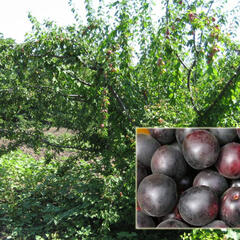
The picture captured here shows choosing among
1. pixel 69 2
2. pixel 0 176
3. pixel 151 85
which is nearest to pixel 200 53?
pixel 151 85

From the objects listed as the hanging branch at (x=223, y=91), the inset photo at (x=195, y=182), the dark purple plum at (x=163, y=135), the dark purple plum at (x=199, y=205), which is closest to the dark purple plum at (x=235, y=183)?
the inset photo at (x=195, y=182)

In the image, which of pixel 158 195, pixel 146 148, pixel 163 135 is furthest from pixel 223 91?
pixel 158 195

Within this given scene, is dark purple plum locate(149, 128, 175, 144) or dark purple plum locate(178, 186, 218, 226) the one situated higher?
dark purple plum locate(149, 128, 175, 144)

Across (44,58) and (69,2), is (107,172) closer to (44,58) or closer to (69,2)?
(44,58)

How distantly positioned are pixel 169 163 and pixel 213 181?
23 cm

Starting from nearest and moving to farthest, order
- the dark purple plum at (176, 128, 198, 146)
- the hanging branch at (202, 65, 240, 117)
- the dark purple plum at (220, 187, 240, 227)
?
the dark purple plum at (220, 187, 240, 227) → the dark purple plum at (176, 128, 198, 146) → the hanging branch at (202, 65, 240, 117)

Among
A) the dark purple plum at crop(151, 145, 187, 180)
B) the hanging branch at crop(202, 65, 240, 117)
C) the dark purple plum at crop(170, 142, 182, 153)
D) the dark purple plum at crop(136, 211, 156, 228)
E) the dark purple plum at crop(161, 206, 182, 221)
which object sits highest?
the hanging branch at crop(202, 65, 240, 117)

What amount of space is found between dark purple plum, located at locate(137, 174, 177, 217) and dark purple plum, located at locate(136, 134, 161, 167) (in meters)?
0.14

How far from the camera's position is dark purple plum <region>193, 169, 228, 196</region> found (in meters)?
1.63

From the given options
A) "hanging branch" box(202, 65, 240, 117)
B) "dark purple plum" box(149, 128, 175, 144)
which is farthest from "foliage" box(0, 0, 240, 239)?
"dark purple plum" box(149, 128, 175, 144)

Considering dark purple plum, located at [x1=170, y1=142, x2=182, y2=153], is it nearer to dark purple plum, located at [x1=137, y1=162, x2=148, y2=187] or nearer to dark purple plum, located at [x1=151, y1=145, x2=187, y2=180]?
dark purple plum, located at [x1=151, y1=145, x2=187, y2=180]

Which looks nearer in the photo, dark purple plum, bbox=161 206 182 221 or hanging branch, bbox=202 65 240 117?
dark purple plum, bbox=161 206 182 221

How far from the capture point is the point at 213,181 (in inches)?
64.1

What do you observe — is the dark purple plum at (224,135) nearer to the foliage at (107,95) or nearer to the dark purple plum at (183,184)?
the dark purple plum at (183,184)
